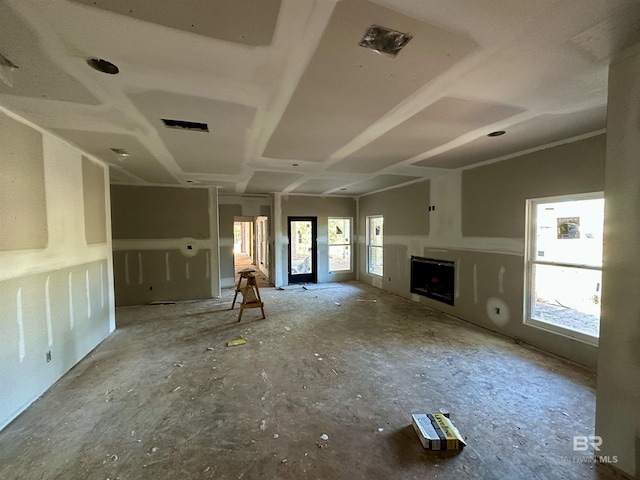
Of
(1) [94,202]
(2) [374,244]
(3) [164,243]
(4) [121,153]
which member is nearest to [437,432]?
(4) [121,153]

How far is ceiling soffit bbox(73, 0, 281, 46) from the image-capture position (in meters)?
1.14

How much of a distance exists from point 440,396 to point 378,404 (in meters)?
0.59

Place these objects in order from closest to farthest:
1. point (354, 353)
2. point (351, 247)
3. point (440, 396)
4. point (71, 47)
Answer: point (71, 47) < point (440, 396) < point (354, 353) < point (351, 247)

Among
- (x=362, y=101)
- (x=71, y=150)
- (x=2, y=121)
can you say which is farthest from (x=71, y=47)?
(x=71, y=150)

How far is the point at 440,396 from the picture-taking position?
7.88ft

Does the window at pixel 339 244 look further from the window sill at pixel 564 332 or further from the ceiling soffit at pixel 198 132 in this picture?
the window sill at pixel 564 332

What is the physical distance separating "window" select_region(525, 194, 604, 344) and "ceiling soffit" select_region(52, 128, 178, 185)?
492 centimetres

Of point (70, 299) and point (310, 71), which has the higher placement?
point (310, 71)

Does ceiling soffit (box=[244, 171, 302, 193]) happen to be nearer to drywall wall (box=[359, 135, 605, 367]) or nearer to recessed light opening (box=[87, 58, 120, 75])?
drywall wall (box=[359, 135, 605, 367])

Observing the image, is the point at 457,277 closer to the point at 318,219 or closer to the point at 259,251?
the point at 318,219

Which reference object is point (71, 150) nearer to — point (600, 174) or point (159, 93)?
point (159, 93)

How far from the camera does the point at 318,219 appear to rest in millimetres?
7574

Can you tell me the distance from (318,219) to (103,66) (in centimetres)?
614

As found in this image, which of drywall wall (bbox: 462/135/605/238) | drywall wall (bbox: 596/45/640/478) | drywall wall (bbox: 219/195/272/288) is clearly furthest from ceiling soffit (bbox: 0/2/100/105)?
drywall wall (bbox: 219/195/272/288)
